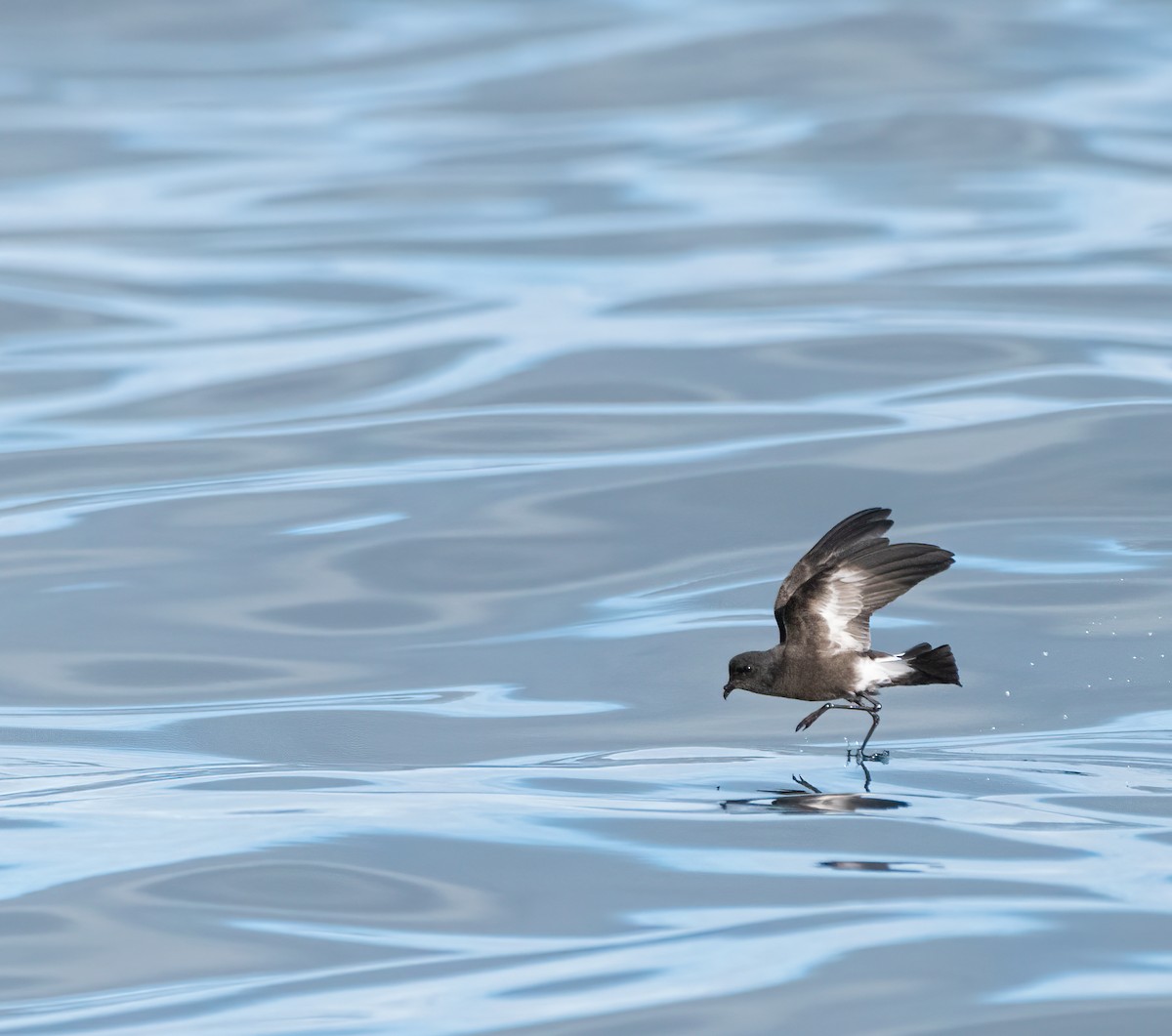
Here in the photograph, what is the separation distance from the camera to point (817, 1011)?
490cm

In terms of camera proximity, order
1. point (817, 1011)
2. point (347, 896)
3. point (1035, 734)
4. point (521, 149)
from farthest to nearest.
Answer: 1. point (521, 149)
2. point (1035, 734)
3. point (347, 896)
4. point (817, 1011)

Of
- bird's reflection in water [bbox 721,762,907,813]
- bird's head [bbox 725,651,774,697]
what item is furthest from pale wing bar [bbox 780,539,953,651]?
bird's reflection in water [bbox 721,762,907,813]

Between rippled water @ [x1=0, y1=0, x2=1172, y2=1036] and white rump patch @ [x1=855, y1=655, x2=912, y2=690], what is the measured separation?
37 centimetres

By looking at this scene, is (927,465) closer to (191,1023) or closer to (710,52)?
(191,1023)

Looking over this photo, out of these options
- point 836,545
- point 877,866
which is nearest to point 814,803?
point 877,866

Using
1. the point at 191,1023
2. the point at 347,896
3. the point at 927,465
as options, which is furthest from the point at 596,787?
the point at 927,465

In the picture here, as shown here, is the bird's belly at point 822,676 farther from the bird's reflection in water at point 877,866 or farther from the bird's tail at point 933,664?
the bird's reflection in water at point 877,866

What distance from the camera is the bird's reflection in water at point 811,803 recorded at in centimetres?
667

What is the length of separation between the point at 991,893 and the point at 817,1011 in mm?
917

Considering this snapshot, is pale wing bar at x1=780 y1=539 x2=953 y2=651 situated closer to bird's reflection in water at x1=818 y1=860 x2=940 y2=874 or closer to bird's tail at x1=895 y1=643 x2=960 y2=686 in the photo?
bird's tail at x1=895 y1=643 x2=960 y2=686

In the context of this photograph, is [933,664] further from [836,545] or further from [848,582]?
[836,545]

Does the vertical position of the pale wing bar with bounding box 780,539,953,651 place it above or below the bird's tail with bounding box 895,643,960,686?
above

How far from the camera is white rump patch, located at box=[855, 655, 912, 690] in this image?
23.3ft

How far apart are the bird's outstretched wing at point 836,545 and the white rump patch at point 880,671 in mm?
360
